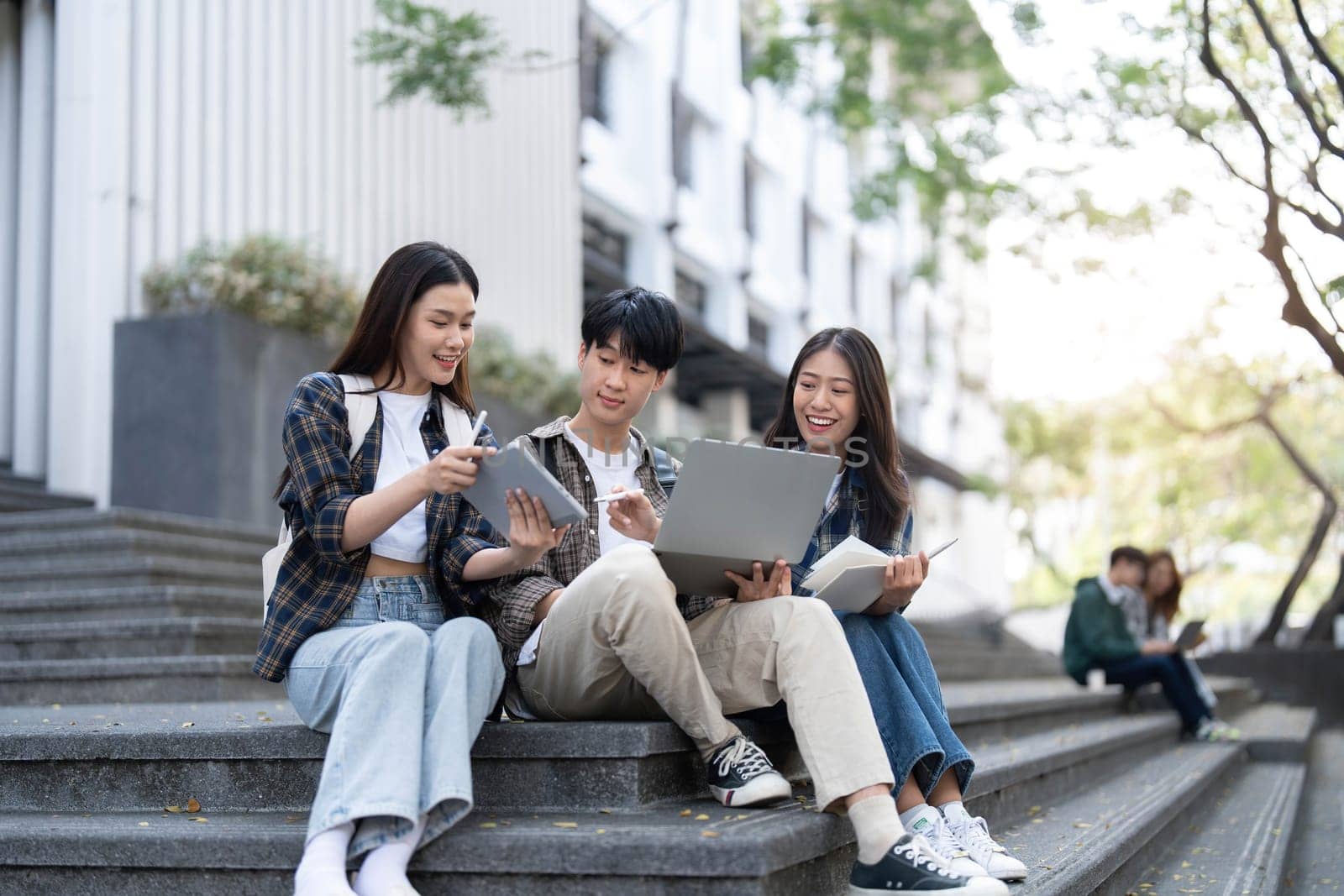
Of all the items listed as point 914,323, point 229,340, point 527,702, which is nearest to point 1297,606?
point 914,323

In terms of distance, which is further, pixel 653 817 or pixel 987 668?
pixel 987 668

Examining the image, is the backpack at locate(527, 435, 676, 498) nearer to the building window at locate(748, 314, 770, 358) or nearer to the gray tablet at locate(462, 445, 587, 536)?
the gray tablet at locate(462, 445, 587, 536)

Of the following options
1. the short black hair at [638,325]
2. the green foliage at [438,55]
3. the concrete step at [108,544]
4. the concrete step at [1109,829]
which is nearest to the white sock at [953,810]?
the concrete step at [1109,829]

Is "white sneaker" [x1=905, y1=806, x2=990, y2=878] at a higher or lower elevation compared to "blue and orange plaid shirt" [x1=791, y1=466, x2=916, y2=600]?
lower

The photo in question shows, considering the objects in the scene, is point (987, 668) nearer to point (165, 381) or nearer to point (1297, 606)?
point (165, 381)

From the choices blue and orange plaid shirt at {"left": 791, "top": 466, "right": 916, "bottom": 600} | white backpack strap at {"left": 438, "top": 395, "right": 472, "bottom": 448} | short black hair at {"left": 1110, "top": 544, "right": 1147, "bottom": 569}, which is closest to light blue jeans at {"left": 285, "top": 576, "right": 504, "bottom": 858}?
white backpack strap at {"left": 438, "top": 395, "right": 472, "bottom": 448}

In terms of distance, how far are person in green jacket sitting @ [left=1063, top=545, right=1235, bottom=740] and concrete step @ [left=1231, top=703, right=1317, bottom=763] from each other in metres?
0.19

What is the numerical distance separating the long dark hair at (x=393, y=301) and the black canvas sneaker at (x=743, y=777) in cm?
116

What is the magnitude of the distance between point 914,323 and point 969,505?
218 inches

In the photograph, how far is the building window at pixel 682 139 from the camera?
18938 millimetres

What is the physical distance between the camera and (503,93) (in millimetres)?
13445

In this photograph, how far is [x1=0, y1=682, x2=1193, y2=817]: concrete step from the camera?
3.10 meters

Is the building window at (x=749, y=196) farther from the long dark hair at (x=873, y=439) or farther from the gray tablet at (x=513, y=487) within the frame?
the gray tablet at (x=513, y=487)

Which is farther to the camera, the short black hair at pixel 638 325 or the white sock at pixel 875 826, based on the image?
the short black hair at pixel 638 325
